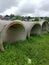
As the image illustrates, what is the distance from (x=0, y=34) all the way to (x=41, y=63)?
2.42 metres

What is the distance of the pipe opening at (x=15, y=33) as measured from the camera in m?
11.2

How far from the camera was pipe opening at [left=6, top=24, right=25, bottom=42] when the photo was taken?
1124 cm

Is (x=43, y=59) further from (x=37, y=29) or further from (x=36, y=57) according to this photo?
(x=37, y=29)

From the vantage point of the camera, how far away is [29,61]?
27.9 feet

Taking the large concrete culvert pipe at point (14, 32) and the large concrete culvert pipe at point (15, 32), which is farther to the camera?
the large concrete culvert pipe at point (15, 32)

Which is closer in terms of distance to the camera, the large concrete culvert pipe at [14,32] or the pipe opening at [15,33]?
the large concrete culvert pipe at [14,32]

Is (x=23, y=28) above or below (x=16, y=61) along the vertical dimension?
above

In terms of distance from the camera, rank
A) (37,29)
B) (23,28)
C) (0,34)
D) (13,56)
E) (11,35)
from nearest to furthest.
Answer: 1. (13,56)
2. (0,34)
3. (11,35)
4. (23,28)
5. (37,29)

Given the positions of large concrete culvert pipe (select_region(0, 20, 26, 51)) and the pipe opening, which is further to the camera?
the pipe opening

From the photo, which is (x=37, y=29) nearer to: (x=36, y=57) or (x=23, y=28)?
(x=23, y=28)

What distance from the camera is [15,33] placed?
39.8 ft

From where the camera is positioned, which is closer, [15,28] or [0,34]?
[0,34]

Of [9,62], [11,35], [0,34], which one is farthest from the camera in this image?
[11,35]

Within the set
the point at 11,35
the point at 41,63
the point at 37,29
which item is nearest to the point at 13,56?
the point at 41,63
